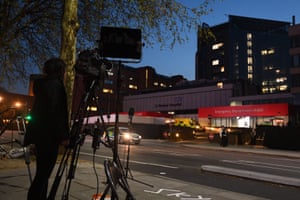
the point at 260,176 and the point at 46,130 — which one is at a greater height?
the point at 46,130

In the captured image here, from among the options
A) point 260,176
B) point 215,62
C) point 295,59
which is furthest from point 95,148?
point 215,62

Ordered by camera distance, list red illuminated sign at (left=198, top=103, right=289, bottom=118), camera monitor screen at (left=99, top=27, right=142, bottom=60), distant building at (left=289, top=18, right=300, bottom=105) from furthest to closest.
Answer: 1. distant building at (left=289, top=18, right=300, bottom=105)
2. red illuminated sign at (left=198, top=103, right=289, bottom=118)
3. camera monitor screen at (left=99, top=27, right=142, bottom=60)

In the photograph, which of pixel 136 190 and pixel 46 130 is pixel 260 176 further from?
pixel 46 130

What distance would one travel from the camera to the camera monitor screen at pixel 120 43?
159 inches

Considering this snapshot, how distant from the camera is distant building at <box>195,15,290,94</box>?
10506 centimetres

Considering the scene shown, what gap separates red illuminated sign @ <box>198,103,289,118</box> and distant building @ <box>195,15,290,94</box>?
221 feet

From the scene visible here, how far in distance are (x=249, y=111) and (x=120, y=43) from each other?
37.2m

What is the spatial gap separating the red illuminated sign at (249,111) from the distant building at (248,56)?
67239mm

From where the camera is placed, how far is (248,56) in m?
115

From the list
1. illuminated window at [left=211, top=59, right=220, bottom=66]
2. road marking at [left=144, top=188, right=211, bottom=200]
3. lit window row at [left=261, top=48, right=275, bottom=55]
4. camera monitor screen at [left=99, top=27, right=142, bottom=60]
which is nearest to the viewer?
camera monitor screen at [left=99, top=27, right=142, bottom=60]

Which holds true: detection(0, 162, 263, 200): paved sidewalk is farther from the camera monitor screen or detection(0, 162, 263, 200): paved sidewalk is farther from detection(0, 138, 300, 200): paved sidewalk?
the camera monitor screen

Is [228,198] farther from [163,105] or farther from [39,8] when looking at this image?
[163,105]

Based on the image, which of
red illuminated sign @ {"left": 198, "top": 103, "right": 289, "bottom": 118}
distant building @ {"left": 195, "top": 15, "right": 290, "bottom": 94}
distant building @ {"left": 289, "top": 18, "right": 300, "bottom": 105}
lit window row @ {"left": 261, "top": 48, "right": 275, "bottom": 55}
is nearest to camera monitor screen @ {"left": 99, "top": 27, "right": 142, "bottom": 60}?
red illuminated sign @ {"left": 198, "top": 103, "right": 289, "bottom": 118}

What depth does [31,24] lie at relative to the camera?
13250mm
